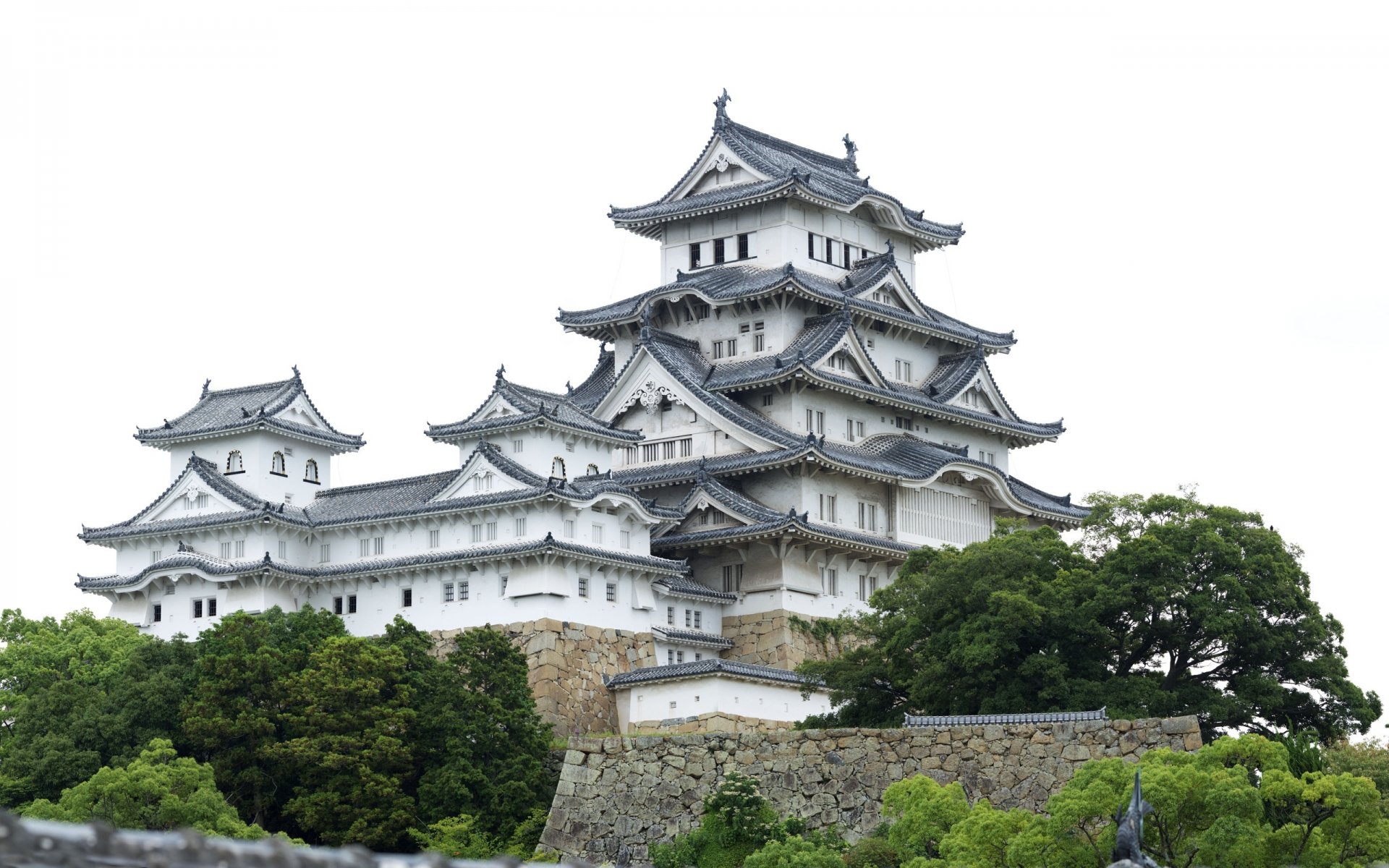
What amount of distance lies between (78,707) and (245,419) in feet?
42.0

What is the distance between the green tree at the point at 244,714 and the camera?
149 ft

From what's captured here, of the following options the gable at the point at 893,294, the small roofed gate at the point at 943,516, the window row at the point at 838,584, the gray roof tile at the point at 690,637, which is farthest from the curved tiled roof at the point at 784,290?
the gray roof tile at the point at 690,637

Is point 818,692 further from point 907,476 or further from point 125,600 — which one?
point 125,600

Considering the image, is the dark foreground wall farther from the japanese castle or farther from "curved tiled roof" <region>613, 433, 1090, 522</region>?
"curved tiled roof" <region>613, 433, 1090, 522</region>

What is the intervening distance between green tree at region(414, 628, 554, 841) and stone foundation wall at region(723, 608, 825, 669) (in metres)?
10.3

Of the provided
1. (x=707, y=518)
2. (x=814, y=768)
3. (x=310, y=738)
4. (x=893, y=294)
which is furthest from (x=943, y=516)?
(x=310, y=738)

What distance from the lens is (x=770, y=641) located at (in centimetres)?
5769

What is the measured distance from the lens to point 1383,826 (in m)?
33.0

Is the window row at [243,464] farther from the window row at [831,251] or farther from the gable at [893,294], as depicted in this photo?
the gable at [893,294]

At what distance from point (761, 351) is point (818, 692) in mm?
14427

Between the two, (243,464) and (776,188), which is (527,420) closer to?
(243,464)

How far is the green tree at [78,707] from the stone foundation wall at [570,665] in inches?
324

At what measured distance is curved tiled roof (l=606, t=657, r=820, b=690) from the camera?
5144cm

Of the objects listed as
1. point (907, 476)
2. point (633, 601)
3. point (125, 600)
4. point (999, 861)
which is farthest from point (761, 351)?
point (999, 861)
